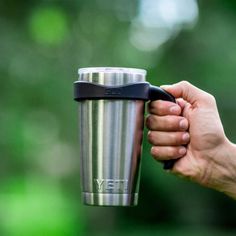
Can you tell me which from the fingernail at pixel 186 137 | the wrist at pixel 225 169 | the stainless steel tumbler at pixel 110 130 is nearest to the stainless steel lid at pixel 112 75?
the stainless steel tumbler at pixel 110 130

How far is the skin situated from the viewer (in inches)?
85.1

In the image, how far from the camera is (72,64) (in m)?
7.38

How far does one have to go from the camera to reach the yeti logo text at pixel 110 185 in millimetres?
2029

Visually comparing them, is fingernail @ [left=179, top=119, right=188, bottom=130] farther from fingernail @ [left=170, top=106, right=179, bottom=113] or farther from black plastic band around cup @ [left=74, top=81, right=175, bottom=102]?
black plastic band around cup @ [left=74, top=81, right=175, bottom=102]

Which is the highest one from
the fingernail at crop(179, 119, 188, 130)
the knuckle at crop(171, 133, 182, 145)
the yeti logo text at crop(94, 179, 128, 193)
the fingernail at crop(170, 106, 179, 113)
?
the fingernail at crop(170, 106, 179, 113)

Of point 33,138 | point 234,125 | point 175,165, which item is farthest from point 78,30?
point 175,165

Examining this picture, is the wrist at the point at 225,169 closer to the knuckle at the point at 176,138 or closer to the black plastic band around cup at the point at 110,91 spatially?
the knuckle at the point at 176,138

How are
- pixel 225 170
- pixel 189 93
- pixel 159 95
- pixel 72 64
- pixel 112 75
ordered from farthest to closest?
pixel 72 64 < pixel 225 170 < pixel 189 93 < pixel 159 95 < pixel 112 75

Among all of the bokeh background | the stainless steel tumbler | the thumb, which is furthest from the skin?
the bokeh background

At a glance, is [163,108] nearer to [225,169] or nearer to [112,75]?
[112,75]

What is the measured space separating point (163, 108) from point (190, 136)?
0.44 feet

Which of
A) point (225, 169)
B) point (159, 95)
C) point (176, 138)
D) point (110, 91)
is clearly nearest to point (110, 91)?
point (110, 91)

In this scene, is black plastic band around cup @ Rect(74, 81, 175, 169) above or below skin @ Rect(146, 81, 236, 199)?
above

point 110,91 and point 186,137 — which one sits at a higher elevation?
point 110,91
